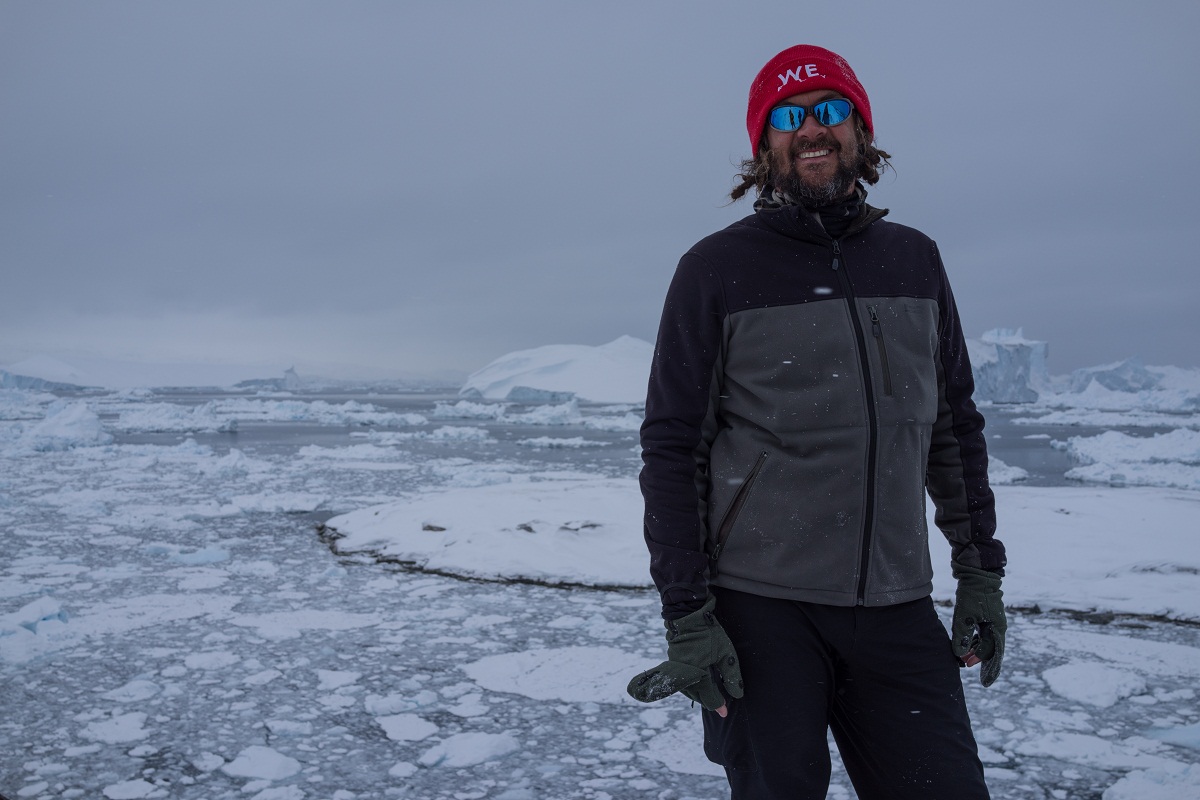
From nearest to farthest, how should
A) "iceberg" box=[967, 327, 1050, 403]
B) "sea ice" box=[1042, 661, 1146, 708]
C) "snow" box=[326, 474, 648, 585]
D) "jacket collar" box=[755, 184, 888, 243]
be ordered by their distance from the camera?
"jacket collar" box=[755, 184, 888, 243]
"sea ice" box=[1042, 661, 1146, 708]
"snow" box=[326, 474, 648, 585]
"iceberg" box=[967, 327, 1050, 403]

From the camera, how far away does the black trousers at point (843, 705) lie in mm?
1440

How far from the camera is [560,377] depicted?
6594 centimetres

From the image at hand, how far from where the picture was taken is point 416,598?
215 inches

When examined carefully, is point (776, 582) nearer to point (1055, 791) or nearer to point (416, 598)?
point (1055, 791)

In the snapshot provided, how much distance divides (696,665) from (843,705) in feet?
1.09

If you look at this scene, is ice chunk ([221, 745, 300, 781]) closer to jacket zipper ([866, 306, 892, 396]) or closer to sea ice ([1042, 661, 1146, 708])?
jacket zipper ([866, 306, 892, 396])

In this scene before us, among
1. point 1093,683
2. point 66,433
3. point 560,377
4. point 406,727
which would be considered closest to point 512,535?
point 406,727

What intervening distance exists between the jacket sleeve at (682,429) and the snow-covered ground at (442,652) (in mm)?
1510

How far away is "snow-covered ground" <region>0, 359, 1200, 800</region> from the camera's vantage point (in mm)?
2818

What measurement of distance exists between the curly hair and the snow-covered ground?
6.46 feet

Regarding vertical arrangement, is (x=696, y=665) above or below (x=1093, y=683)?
above

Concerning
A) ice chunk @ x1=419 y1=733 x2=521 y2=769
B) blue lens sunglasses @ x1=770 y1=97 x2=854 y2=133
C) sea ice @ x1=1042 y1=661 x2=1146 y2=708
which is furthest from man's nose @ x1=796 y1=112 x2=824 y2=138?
sea ice @ x1=1042 y1=661 x2=1146 y2=708

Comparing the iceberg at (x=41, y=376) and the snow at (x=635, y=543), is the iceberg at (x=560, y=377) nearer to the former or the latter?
the iceberg at (x=41, y=376)

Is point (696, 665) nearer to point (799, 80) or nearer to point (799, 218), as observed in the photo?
point (799, 218)
